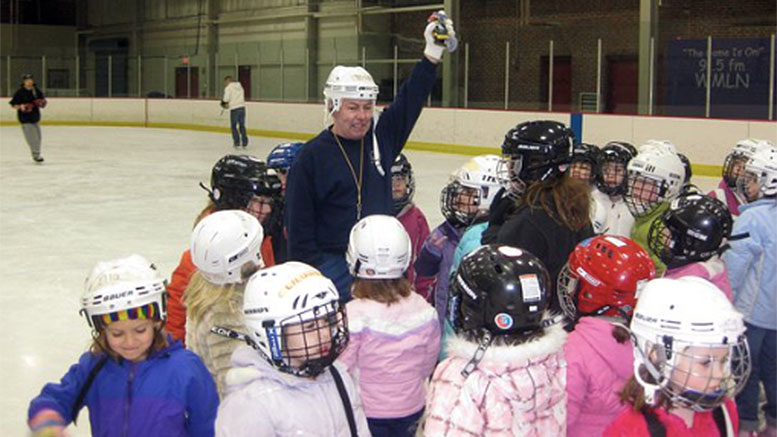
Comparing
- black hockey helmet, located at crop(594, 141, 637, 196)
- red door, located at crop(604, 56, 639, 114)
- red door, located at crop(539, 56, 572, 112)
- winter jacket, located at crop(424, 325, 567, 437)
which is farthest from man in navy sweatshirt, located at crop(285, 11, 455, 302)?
red door, located at crop(539, 56, 572, 112)

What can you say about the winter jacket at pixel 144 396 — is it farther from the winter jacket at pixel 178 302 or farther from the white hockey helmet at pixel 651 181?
the white hockey helmet at pixel 651 181

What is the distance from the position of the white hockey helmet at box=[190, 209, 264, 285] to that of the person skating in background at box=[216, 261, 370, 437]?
65 cm

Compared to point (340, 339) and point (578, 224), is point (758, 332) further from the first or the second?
point (340, 339)

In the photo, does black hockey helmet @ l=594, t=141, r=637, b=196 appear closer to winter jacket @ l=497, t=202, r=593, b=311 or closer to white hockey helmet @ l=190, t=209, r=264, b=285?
winter jacket @ l=497, t=202, r=593, b=311

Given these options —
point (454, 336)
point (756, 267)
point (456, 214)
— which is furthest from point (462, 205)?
point (454, 336)

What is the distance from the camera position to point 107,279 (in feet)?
7.43

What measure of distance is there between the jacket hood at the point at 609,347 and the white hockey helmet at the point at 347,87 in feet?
4.80

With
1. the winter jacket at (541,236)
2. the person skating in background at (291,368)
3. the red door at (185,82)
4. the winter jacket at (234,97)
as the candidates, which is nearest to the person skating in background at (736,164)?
the winter jacket at (541,236)

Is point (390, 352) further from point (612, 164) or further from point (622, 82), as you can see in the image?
point (622, 82)

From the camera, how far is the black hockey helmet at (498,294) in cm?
206

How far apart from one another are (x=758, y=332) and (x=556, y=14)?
16.9 m

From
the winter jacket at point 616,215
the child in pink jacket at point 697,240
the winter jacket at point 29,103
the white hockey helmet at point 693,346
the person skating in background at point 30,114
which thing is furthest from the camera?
the winter jacket at point 29,103

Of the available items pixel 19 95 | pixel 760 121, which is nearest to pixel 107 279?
pixel 760 121

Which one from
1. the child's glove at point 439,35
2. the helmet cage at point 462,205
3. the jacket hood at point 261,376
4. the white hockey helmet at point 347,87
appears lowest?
the jacket hood at point 261,376
